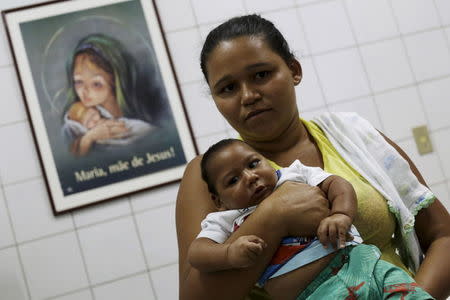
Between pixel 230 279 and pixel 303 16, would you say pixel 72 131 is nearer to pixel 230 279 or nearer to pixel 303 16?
pixel 303 16

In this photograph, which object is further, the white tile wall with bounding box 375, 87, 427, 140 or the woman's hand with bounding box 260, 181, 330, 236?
the white tile wall with bounding box 375, 87, 427, 140

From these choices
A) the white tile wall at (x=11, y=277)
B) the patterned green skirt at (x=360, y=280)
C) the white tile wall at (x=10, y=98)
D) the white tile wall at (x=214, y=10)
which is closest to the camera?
the patterned green skirt at (x=360, y=280)

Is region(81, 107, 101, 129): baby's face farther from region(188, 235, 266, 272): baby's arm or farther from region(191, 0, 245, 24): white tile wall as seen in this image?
region(188, 235, 266, 272): baby's arm

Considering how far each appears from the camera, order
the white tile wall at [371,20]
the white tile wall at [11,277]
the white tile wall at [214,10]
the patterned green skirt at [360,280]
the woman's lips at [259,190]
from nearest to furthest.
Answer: the patterned green skirt at [360,280] < the woman's lips at [259,190] < the white tile wall at [11,277] < the white tile wall at [214,10] < the white tile wall at [371,20]

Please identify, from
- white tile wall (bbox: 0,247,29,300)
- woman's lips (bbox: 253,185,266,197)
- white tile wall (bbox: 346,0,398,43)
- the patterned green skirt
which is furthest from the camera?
white tile wall (bbox: 346,0,398,43)

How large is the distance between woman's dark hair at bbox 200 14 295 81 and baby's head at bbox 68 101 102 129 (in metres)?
1.55

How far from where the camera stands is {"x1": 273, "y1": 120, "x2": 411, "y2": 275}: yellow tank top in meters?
1.12

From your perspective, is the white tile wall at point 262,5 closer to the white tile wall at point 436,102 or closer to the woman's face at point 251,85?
the white tile wall at point 436,102

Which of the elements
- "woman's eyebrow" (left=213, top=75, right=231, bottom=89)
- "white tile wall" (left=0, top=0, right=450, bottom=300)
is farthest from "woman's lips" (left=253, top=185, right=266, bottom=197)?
"white tile wall" (left=0, top=0, right=450, bottom=300)

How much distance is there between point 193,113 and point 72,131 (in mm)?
538

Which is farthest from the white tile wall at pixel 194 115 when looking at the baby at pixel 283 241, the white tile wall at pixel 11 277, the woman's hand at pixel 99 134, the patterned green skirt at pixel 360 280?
the patterned green skirt at pixel 360 280

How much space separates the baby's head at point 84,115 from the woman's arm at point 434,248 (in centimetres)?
172

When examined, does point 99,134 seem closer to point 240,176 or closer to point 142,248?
point 142,248

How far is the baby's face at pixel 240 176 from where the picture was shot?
1121mm
